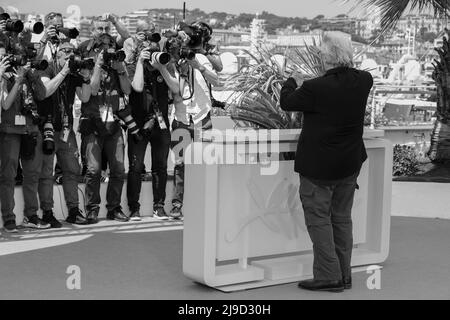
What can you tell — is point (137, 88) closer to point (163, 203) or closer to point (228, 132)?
point (163, 203)

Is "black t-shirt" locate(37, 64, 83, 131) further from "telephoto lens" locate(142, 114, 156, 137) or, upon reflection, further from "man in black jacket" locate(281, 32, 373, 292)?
"man in black jacket" locate(281, 32, 373, 292)

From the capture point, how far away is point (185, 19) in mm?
9531

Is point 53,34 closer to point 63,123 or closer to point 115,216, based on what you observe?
point 63,123

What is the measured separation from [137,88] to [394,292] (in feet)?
12.3

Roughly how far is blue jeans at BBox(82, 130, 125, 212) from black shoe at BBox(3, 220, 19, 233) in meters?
0.89

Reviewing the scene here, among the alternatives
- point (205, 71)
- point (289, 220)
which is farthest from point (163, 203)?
point (289, 220)

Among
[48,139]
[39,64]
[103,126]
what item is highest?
[39,64]

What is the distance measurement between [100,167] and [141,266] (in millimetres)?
2183

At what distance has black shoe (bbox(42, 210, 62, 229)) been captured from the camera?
8.25 m

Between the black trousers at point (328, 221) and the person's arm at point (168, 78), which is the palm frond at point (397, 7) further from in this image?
the black trousers at point (328, 221)

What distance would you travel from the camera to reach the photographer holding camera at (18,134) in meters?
7.73

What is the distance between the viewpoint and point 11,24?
7.67 metres

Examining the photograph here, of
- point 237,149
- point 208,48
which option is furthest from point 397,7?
point 237,149

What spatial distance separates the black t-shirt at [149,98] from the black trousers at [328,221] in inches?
128
